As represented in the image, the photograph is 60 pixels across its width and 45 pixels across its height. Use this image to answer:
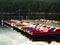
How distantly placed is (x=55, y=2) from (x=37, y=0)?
4.42ft

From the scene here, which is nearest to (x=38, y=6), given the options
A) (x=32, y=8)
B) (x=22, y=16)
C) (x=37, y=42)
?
(x=32, y=8)

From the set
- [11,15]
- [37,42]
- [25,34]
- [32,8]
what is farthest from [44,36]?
[32,8]

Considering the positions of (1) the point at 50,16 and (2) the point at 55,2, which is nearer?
(1) the point at 50,16

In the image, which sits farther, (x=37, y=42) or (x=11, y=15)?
(x=11, y=15)

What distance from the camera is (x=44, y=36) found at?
7.34 metres

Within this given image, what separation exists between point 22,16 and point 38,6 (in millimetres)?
1831

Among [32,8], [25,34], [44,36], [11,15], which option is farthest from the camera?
[32,8]

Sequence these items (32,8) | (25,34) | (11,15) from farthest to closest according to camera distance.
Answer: (32,8) → (11,15) → (25,34)

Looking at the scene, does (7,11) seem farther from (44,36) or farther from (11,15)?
(44,36)

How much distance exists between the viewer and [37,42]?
740cm

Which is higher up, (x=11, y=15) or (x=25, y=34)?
(x=25, y=34)

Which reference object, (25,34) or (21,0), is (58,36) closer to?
(25,34)

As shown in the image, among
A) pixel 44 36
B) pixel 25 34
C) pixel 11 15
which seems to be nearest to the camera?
pixel 44 36

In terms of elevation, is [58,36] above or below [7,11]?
above
